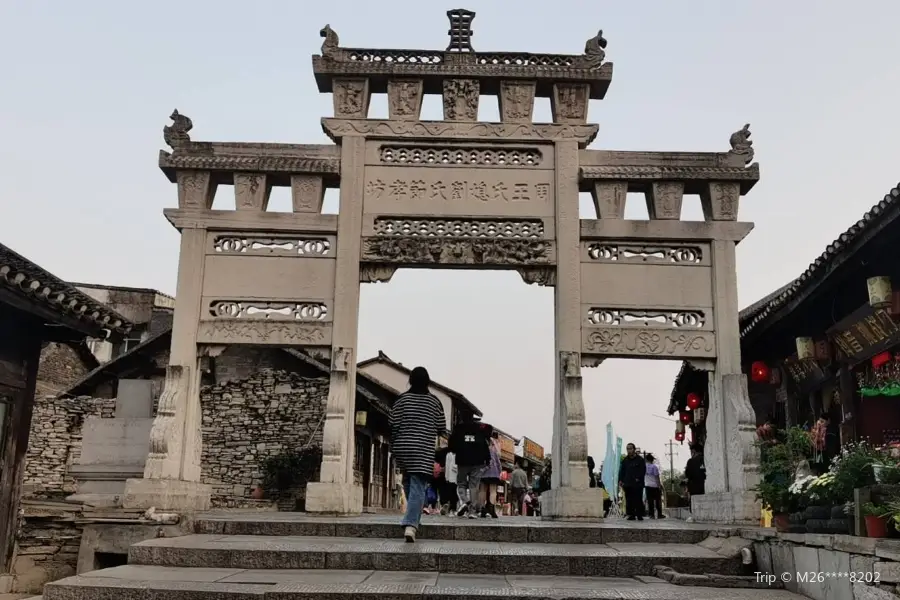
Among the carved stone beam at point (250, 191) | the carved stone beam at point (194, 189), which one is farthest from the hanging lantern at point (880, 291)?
the carved stone beam at point (194, 189)

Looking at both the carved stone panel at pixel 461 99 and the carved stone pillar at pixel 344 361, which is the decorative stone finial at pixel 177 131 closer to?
the carved stone pillar at pixel 344 361

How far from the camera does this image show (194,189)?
1236 cm

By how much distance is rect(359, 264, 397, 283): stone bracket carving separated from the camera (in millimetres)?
12125

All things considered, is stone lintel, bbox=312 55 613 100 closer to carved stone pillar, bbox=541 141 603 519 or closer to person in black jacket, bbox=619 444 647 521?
carved stone pillar, bbox=541 141 603 519

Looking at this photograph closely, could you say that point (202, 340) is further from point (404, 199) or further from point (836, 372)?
point (836, 372)

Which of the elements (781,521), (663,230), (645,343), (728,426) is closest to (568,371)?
(645,343)

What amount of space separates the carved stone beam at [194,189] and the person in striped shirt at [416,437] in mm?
5183

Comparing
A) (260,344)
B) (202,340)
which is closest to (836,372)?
(260,344)

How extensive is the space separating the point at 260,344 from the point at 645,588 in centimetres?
716

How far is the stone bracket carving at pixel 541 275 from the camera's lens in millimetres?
12086

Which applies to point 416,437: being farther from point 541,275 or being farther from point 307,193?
point 307,193

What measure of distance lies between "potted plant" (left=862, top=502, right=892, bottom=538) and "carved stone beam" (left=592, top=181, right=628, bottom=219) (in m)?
7.20

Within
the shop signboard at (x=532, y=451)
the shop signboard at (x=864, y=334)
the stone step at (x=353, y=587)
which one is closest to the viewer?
the stone step at (x=353, y=587)

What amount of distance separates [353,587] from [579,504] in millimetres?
5427
